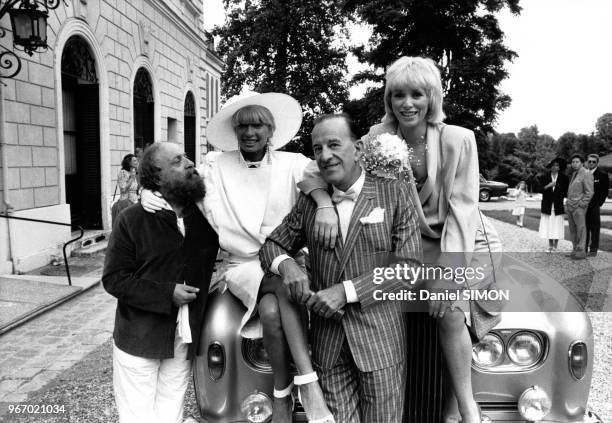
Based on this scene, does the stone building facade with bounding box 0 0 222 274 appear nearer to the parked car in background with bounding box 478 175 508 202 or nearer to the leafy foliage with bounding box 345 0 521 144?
the leafy foliage with bounding box 345 0 521 144

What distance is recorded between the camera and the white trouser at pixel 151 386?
8.67ft

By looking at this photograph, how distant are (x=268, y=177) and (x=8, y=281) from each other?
20.0 ft

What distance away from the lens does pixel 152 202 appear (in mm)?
2611

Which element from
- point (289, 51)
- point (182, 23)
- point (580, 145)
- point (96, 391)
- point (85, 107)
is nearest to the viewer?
point (96, 391)

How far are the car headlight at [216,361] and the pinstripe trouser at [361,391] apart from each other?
0.53 metres

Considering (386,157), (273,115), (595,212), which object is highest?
(273,115)

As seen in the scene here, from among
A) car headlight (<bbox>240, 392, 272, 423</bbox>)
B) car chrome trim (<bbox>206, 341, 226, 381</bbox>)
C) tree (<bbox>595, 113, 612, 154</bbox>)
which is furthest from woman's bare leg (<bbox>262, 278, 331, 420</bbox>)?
tree (<bbox>595, 113, 612, 154</bbox>)

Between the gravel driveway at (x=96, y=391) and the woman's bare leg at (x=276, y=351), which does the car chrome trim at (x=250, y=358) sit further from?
the gravel driveway at (x=96, y=391)

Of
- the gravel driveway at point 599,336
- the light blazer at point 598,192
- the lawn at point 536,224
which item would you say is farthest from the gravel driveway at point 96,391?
the lawn at point 536,224

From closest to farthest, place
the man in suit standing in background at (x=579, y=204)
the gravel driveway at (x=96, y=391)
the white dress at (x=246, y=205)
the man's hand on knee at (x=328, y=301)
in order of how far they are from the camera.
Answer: the man's hand on knee at (x=328, y=301), the white dress at (x=246, y=205), the gravel driveway at (x=96, y=391), the man in suit standing in background at (x=579, y=204)

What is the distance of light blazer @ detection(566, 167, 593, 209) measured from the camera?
9492 mm

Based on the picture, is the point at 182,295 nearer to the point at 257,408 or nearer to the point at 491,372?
the point at 257,408

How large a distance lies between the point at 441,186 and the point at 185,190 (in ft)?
4.32

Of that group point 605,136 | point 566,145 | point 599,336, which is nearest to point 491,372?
point 599,336
